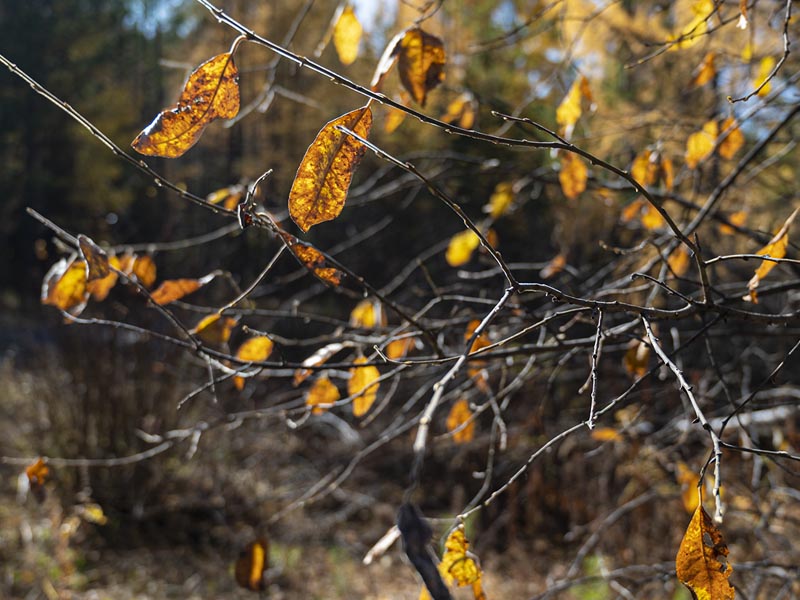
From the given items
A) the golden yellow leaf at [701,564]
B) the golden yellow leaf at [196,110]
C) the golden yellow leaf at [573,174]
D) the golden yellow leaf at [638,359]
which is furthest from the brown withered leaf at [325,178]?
the golden yellow leaf at [573,174]

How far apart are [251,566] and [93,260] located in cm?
63

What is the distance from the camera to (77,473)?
4.14m

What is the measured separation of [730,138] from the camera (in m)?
1.71

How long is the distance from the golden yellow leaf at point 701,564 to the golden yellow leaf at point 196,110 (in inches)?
27.3

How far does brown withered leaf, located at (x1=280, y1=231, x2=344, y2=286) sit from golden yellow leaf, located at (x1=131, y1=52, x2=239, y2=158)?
192mm

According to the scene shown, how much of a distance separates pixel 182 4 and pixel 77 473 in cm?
1309

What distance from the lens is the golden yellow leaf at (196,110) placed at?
87cm

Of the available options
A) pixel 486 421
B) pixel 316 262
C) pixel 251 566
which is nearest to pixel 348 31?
pixel 316 262

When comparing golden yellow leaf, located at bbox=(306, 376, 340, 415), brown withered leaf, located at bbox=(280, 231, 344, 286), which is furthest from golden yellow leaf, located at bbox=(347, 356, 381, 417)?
brown withered leaf, located at bbox=(280, 231, 344, 286)

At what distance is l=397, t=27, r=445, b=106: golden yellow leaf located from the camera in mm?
1231

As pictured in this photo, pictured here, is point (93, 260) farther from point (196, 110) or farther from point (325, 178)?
point (325, 178)

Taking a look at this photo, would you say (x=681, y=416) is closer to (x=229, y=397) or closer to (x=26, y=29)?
(x=229, y=397)

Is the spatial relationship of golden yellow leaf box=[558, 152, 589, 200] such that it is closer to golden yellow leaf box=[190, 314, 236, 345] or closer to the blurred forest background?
the blurred forest background

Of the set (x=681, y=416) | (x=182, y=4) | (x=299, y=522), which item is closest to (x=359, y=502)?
(x=299, y=522)
